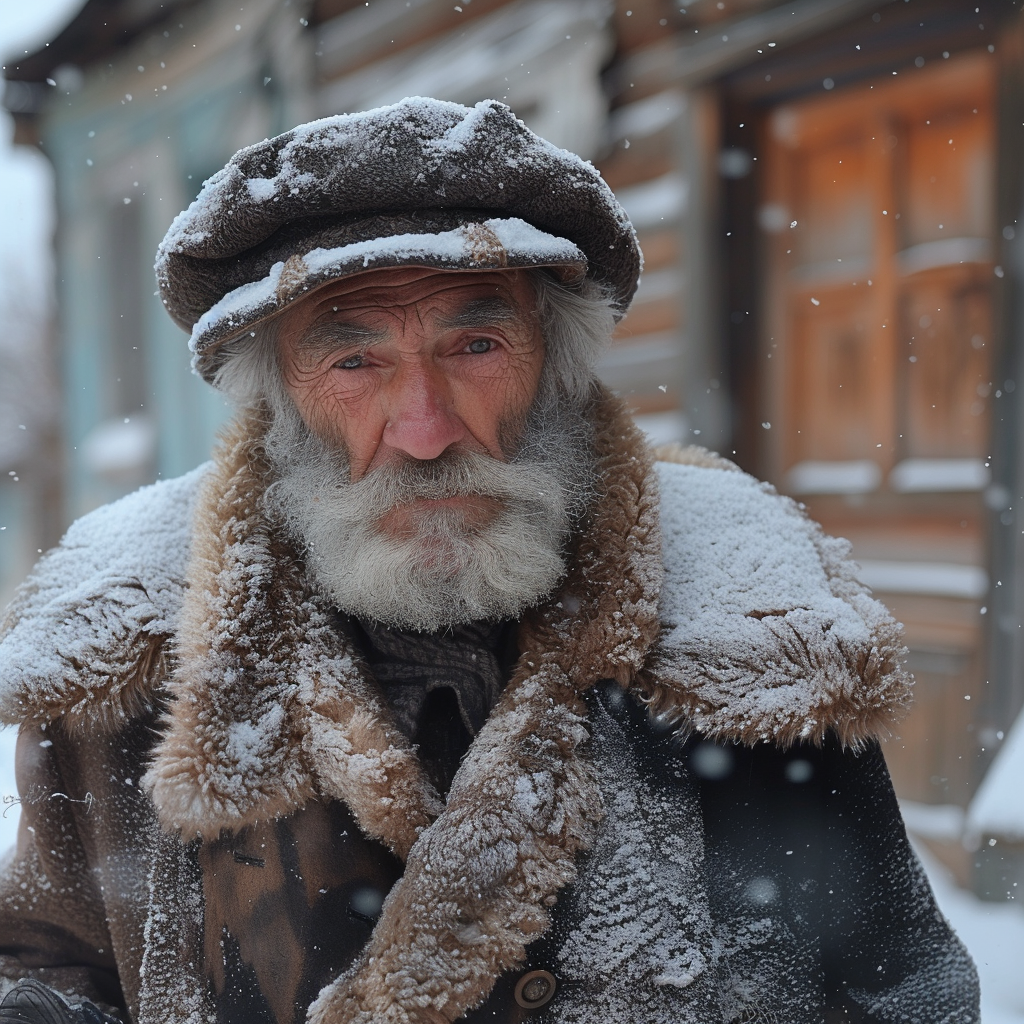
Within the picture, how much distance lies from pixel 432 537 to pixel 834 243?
3.26m

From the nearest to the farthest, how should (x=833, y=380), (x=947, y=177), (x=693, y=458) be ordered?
1. (x=693, y=458)
2. (x=947, y=177)
3. (x=833, y=380)

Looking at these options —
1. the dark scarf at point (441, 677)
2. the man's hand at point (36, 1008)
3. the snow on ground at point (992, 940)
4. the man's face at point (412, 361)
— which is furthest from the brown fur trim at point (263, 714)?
the snow on ground at point (992, 940)

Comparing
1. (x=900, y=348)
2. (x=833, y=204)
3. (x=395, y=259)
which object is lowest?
(x=395, y=259)

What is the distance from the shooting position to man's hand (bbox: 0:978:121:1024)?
135 cm

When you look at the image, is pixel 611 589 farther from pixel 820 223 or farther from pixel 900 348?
pixel 820 223

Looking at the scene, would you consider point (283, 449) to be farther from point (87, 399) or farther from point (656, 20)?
point (87, 399)

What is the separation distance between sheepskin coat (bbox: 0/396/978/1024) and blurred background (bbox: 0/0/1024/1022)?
189cm

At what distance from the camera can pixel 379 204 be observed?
1350 mm

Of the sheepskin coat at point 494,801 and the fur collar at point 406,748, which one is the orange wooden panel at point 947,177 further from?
the fur collar at point 406,748

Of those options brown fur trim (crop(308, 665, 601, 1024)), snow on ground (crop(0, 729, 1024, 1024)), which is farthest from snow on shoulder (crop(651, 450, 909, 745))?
snow on ground (crop(0, 729, 1024, 1024))

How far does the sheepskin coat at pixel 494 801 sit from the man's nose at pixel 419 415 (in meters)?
0.30

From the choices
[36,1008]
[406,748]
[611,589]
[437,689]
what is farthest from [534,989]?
[36,1008]

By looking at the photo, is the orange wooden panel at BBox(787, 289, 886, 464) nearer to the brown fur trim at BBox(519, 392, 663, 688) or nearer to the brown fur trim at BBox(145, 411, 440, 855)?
the brown fur trim at BBox(519, 392, 663, 688)

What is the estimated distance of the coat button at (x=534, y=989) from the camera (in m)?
1.27
